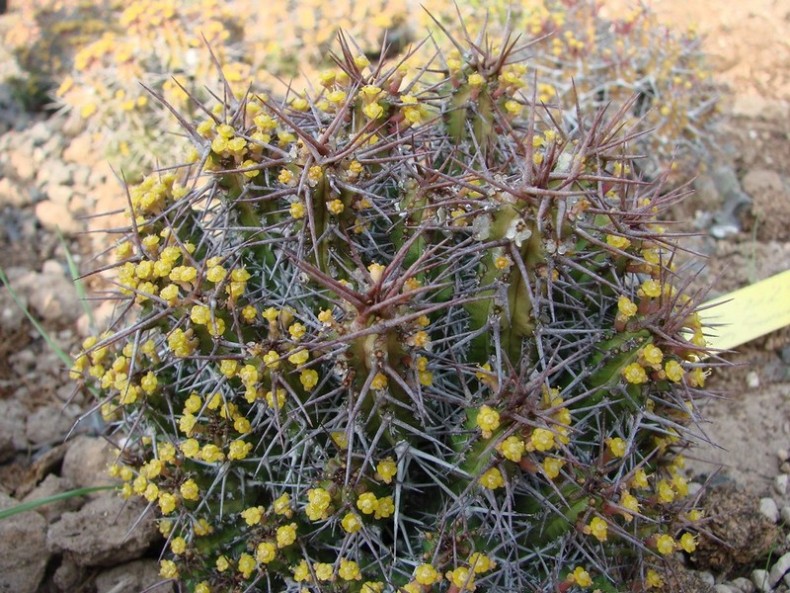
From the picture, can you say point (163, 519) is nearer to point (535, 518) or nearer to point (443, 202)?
point (535, 518)

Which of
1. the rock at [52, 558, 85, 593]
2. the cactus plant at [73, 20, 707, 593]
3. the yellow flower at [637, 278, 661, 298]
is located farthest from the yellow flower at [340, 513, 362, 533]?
the rock at [52, 558, 85, 593]

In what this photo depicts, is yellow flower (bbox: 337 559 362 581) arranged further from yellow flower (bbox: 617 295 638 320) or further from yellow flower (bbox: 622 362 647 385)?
yellow flower (bbox: 617 295 638 320)

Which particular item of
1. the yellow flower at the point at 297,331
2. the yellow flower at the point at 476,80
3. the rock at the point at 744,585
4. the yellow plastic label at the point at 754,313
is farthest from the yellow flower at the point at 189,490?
the yellow plastic label at the point at 754,313

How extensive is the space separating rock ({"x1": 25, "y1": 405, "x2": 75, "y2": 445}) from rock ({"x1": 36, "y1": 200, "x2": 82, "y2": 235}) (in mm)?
1684

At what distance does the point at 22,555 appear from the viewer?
2.83m

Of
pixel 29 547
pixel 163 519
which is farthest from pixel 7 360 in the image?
pixel 163 519

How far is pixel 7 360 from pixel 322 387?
280 cm

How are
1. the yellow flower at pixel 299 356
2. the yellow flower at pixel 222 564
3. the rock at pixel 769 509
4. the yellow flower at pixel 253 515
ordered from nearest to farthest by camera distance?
the yellow flower at pixel 299 356 → the yellow flower at pixel 253 515 → the yellow flower at pixel 222 564 → the rock at pixel 769 509

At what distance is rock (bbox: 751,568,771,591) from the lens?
9.18ft

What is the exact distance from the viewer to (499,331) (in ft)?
6.81

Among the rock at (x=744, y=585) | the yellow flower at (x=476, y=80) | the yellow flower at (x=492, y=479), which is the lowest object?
the rock at (x=744, y=585)

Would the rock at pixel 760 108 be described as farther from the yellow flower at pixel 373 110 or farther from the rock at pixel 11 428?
the rock at pixel 11 428

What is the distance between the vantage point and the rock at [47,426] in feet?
12.0

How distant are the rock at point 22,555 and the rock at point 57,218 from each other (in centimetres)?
258
